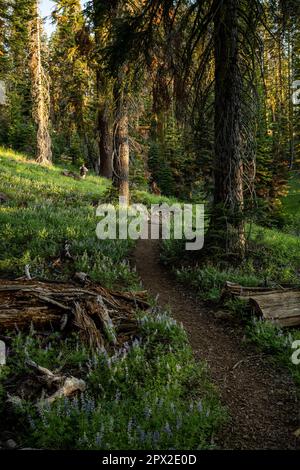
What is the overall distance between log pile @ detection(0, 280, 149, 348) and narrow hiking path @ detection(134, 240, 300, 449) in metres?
1.22

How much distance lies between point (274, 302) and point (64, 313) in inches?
138

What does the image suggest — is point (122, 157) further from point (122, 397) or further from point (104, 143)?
point (122, 397)

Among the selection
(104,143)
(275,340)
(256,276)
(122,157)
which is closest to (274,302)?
(275,340)

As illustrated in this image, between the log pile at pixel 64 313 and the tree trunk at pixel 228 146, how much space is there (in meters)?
3.61

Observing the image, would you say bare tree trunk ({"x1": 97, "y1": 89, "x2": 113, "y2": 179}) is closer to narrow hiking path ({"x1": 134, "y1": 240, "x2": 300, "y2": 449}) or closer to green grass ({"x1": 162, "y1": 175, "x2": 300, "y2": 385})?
green grass ({"x1": 162, "y1": 175, "x2": 300, "y2": 385})

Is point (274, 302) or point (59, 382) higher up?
point (274, 302)

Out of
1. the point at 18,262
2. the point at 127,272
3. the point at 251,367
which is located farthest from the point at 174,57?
the point at 251,367

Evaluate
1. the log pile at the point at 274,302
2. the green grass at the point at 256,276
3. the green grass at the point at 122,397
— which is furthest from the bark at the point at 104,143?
the log pile at the point at 274,302

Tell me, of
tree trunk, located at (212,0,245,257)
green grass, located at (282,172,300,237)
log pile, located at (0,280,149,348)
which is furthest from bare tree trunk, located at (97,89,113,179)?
log pile, located at (0,280,149,348)

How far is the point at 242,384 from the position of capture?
5.21m

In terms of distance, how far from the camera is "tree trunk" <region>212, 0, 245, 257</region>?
8703mm

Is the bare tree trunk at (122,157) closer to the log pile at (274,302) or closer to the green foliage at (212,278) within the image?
the green foliage at (212,278)

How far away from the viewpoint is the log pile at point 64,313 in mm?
5832

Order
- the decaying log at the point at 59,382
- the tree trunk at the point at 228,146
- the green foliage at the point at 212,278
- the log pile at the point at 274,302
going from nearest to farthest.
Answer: the decaying log at the point at 59,382
the log pile at the point at 274,302
the green foliage at the point at 212,278
the tree trunk at the point at 228,146
